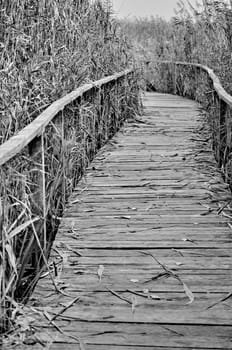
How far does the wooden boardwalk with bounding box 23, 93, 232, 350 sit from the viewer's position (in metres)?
2.71

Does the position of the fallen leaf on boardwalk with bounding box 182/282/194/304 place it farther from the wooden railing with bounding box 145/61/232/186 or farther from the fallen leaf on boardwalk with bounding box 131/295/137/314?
the wooden railing with bounding box 145/61/232/186

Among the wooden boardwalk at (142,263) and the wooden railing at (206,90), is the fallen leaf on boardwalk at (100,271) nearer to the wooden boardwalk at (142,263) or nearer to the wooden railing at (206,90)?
the wooden boardwalk at (142,263)

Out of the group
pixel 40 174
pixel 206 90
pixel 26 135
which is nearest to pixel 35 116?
pixel 40 174

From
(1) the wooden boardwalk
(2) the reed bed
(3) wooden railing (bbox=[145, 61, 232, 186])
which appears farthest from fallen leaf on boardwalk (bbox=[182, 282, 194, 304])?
(3) wooden railing (bbox=[145, 61, 232, 186])

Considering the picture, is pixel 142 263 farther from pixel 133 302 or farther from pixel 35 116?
pixel 35 116

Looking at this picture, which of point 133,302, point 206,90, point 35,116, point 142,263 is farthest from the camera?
point 206,90

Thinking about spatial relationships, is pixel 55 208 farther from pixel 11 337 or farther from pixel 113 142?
pixel 113 142

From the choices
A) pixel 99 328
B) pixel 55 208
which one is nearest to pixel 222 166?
pixel 55 208

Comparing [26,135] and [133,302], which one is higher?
[26,135]

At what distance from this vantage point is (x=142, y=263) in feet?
11.5

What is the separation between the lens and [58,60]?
5.19 m

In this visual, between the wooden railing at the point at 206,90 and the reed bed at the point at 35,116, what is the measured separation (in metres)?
1.09

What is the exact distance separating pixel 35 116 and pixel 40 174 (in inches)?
43.1

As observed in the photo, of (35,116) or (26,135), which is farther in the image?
(35,116)
